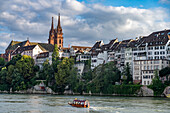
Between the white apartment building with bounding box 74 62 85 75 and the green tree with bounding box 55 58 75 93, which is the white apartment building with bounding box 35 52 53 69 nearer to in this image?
the white apartment building with bounding box 74 62 85 75

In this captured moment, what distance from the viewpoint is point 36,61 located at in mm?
183000

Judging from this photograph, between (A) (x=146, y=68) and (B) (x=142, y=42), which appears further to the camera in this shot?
(B) (x=142, y=42)

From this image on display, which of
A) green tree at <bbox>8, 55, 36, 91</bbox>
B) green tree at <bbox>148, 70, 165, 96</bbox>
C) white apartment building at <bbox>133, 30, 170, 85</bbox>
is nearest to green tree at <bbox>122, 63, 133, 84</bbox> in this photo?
white apartment building at <bbox>133, 30, 170, 85</bbox>

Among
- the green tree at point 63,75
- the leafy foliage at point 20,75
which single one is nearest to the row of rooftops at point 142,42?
the green tree at point 63,75

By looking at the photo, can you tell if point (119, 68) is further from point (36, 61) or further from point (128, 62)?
point (36, 61)

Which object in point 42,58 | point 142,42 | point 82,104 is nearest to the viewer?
point 82,104

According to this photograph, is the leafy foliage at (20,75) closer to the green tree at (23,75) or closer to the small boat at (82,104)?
the green tree at (23,75)

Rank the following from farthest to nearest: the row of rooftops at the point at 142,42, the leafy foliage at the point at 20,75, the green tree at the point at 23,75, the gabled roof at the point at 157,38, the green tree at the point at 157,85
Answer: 1. the leafy foliage at the point at 20,75
2. the green tree at the point at 23,75
3. the row of rooftops at the point at 142,42
4. the gabled roof at the point at 157,38
5. the green tree at the point at 157,85

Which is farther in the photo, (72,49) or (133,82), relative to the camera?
(72,49)

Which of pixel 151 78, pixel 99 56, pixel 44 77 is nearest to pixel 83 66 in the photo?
pixel 99 56

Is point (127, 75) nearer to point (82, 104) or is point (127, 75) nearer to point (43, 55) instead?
point (82, 104)

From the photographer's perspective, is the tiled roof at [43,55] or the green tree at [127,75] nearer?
the green tree at [127,75]

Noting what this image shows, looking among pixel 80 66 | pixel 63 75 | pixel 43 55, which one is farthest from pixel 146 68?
pixel 43 55

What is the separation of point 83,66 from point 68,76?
13072 millimetres
